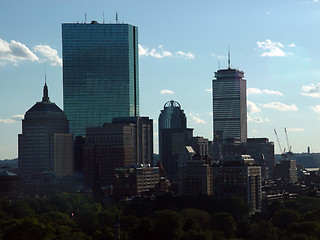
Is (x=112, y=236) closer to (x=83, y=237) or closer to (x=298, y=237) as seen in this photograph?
(x=83, y=237)

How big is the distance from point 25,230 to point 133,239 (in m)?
26.4

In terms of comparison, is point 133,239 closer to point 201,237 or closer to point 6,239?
point 201,237

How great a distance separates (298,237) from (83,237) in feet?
173

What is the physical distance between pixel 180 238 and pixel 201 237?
277 inches

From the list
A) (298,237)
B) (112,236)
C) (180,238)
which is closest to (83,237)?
(112,236)

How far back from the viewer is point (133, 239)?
195 meters

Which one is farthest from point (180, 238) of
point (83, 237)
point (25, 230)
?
point (25, 230)

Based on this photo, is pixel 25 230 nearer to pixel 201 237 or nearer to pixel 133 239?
pixel 133 239

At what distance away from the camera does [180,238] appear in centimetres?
19988

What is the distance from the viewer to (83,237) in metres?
196

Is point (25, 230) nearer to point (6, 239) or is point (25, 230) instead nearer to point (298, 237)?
point (6, 239)

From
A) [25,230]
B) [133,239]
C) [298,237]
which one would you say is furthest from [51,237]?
[298,237]

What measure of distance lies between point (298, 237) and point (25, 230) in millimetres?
66678

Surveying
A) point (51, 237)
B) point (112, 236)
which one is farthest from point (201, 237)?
point (51, 237)
